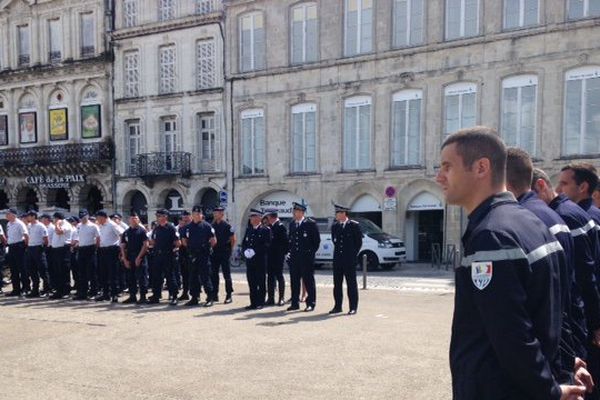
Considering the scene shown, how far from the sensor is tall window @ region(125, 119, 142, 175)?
3164 centimetres

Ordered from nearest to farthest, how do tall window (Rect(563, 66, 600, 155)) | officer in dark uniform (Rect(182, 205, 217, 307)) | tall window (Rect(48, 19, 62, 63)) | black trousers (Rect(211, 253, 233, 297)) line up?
officer in dark uniform (Rect(182, 205, 217, 307)), black trousers (Rect(211, 253, 233, 297)), tall window (Rect(563, 66, 600, 155)), tall window (Rect(48, 19, 62, 63))

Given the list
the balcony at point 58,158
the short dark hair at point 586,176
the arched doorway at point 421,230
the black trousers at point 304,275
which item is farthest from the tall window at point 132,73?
the short dark hair at point 586,176

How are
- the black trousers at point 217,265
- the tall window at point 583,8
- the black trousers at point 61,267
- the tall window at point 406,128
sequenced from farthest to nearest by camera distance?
1. the tall window at point 406,128
2. the tall window at point 583,8
3. the black trousers at point 61,267
4. the black trousers at point 217,265

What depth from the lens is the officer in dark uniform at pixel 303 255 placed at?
37.7 ft

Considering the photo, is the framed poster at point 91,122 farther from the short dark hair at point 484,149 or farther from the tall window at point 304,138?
the short dark hair at point 484,149

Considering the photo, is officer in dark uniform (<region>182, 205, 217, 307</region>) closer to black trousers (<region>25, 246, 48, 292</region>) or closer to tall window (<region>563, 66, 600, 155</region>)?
black trousers (<region>25, 246, 48, 292</region>)

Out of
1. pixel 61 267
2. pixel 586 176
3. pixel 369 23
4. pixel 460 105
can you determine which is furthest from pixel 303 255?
pixel 369 23

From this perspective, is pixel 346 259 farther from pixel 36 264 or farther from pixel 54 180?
pixel 54 180

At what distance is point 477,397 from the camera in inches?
94.5

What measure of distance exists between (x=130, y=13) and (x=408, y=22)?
15787mm

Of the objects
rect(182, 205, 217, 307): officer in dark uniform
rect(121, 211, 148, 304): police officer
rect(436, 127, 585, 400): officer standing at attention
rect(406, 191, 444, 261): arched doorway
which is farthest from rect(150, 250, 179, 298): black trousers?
rect(406, 191, 444, 261): arched doorway

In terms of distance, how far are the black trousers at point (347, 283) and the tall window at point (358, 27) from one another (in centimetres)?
1614

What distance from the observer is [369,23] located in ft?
82.5

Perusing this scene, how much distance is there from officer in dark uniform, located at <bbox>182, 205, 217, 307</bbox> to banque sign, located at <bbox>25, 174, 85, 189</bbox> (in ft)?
75.0
